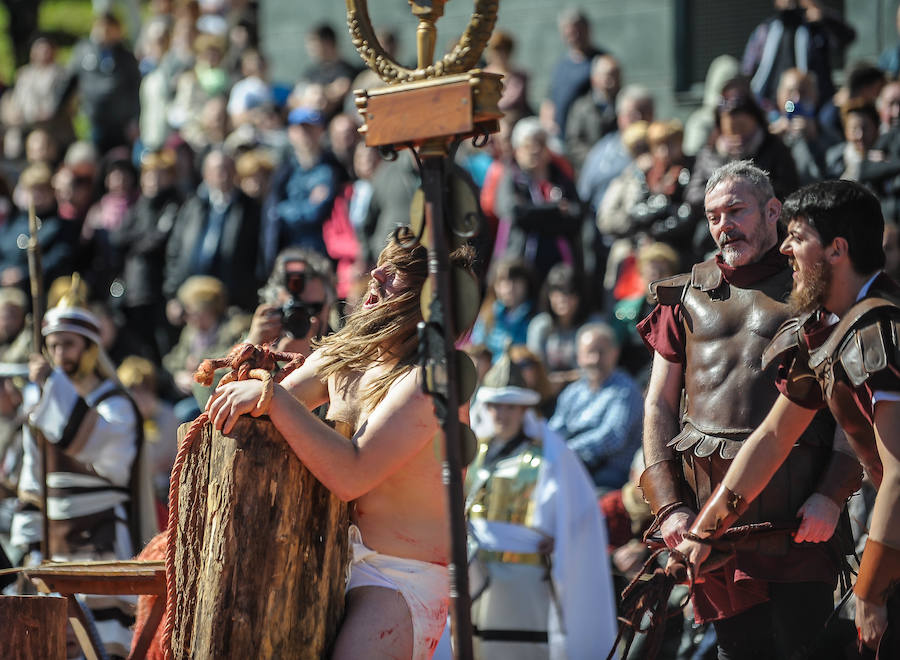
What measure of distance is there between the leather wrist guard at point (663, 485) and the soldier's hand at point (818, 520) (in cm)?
42

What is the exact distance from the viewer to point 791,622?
4395mm

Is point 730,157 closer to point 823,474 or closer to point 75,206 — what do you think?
point 823,474

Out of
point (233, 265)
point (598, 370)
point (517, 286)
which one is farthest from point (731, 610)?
point (233, 265)

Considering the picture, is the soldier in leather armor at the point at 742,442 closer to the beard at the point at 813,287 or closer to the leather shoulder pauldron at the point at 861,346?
the beard at the point at 813,287

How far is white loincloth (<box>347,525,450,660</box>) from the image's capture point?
4082 mm

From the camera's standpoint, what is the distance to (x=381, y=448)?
396 cm

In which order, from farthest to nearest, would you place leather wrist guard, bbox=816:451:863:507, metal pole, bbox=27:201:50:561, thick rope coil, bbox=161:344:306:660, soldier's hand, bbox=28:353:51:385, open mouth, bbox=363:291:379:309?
soldier's hand, bbox=28:353:51:385 → metal pole, bbox=27:201:50:561 → leather wrist guard, bbox=816:451:863:507 → open mouth, bbox=363:291:379:309 → thick rope coil, bbox=161:344:306:660

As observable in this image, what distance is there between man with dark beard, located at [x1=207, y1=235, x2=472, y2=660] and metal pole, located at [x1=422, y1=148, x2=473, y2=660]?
1.59 ft

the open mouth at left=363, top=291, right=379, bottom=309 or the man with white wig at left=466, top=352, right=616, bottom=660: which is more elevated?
the open mouth at left=363, top=291, right=379, bottom=309

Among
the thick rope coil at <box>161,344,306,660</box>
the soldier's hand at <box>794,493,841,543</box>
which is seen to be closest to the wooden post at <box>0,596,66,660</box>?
the thick rope coil at <box>161,344,306,660</box>

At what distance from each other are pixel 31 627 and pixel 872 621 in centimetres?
264

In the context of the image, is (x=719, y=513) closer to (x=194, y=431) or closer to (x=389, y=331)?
(x=389, y=331)

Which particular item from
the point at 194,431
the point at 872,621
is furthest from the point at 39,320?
the point at 872,621

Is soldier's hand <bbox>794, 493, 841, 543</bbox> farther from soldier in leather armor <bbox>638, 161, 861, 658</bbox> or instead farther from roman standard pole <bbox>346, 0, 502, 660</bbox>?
roman standard pole <bbox>346, 0, 502, 660</bbox>
